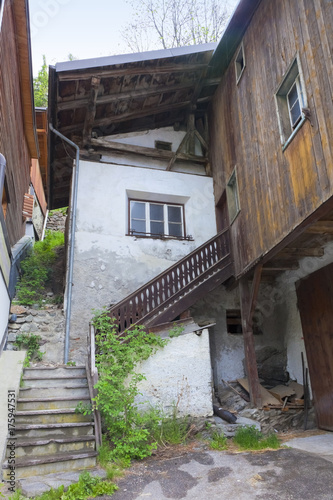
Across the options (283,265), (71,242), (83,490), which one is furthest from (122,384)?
(283,265)

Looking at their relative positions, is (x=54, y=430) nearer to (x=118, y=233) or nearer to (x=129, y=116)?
(x=118, y=233)

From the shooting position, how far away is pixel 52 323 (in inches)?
310

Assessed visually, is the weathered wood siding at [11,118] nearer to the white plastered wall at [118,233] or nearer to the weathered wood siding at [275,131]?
the white plastered wall at [118,233]

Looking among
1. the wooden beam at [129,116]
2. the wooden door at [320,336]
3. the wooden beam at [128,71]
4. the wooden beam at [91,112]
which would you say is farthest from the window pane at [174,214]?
the wooden door at [320,336]

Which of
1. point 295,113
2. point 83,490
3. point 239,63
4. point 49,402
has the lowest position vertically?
point 83,490

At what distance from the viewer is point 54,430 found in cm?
475

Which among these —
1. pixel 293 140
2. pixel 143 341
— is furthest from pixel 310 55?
pixel 143 341

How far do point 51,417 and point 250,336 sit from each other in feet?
13.5

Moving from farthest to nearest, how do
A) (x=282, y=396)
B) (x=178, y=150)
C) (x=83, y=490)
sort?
1. (x=178, y=150)
2. (x=282, y=396)
3. (x=83, y=490)

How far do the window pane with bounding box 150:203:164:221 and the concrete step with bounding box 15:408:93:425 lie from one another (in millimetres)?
5649

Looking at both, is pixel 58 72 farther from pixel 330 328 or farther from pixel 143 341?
pixel 330 328

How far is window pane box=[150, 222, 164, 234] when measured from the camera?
9.51m

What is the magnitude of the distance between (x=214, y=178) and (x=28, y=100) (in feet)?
18.6

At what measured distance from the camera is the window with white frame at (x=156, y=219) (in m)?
9.41
